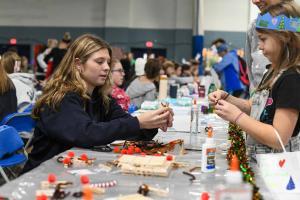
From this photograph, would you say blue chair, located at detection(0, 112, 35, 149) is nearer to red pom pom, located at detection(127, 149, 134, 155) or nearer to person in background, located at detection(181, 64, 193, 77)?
red pom pom, located at detection(127, 149, 134, 155)

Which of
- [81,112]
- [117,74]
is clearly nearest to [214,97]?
[81,112]

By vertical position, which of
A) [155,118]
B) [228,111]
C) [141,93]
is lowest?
[141,93]

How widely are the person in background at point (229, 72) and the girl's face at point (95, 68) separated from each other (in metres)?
6.97

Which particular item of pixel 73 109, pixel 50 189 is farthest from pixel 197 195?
pixel 73 109

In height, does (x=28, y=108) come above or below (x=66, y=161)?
below

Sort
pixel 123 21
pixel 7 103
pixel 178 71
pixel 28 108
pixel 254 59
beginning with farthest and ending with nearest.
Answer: pixel 123 21 → pixel 178 71 → pixel 28 108 → pixel 7 103 → pixel 254 59

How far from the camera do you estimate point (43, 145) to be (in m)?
2.60

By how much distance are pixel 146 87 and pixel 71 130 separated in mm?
3862

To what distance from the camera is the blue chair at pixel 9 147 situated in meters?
2.89

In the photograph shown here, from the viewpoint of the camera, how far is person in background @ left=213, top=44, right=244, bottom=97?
9.57m

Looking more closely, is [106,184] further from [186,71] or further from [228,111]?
[186,71]

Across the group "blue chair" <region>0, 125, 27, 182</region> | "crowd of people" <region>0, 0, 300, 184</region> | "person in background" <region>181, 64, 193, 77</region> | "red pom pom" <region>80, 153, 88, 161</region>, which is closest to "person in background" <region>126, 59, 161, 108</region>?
"blue chair" <region>0, 125, 27, 182</region>

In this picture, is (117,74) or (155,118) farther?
(117,74)

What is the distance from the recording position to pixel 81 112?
2.47 m
